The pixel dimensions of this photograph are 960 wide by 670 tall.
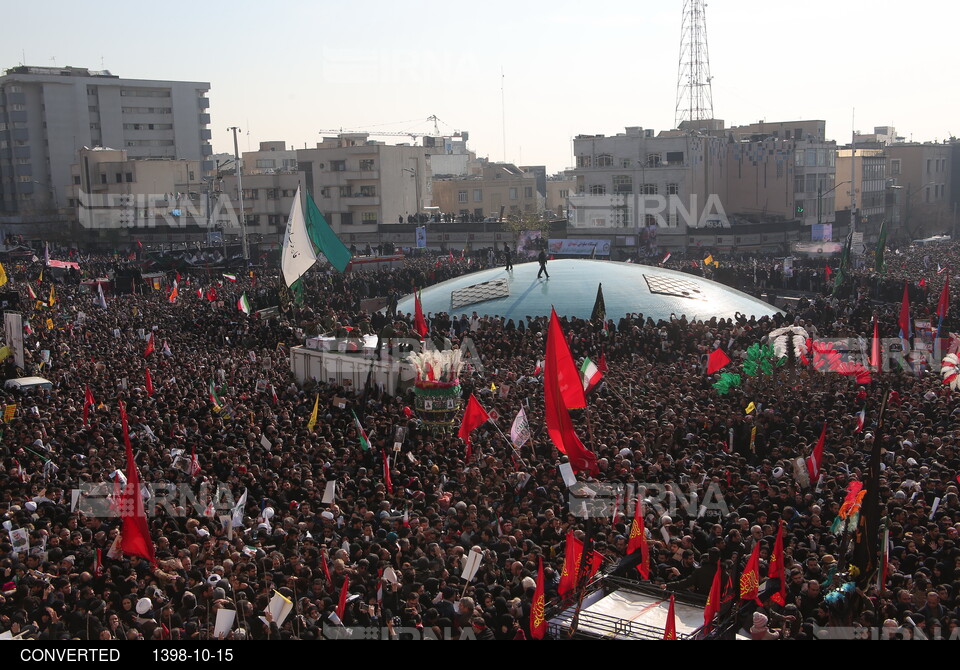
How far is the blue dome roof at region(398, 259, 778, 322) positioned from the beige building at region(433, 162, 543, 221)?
4168cm

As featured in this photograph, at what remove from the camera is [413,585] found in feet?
29.3

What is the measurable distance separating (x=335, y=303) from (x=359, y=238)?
34.1 metres

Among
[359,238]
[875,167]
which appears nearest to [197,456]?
[359,238]

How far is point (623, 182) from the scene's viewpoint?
60250 millimetres

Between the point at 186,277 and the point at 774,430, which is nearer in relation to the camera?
the point at 774,430

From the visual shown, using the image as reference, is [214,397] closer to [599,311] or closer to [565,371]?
[565,371]

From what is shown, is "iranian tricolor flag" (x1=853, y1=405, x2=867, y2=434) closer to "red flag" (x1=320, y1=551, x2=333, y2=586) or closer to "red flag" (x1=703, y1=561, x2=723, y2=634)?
"red flag" (x1=703, y1=561, x2=723, y2=634)

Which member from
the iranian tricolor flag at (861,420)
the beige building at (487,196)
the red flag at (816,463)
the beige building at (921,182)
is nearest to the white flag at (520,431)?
the red flag at (816,463)

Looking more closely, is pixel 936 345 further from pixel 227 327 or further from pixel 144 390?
pixel 227 327

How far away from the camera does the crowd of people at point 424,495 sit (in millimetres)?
8656

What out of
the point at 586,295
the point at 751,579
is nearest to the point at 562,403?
the point at 751,579

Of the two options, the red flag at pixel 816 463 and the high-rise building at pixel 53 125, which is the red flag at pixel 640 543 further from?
the high-rise building at pixel 53 125

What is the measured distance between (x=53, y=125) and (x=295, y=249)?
6054 cm

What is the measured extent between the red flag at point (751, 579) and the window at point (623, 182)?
2084 inches
